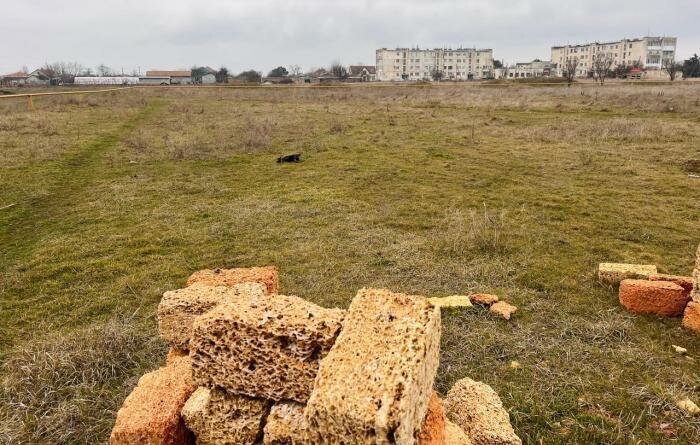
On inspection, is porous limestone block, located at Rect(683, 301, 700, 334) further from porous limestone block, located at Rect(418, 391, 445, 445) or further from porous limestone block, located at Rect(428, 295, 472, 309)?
porous limestone block, located at Rect(418, 391, 445, 445)

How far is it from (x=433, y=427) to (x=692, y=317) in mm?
3941

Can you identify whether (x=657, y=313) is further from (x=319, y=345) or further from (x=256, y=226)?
(x=256, y=226)

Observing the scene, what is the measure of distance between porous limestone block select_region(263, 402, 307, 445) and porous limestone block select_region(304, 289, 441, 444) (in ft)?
1.31

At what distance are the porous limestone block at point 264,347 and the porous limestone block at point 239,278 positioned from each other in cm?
132

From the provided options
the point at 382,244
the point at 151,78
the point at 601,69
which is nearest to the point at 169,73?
the point at 151,78

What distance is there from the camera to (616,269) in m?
5.98

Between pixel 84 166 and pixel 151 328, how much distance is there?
1028cm

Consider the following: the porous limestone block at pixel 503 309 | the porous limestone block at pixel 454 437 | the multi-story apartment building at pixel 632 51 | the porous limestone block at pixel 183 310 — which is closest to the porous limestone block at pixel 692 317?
the porous limestone block at pixel 503 309

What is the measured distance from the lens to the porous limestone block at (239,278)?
13.8ft

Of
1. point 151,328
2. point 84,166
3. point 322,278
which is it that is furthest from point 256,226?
point 84,166

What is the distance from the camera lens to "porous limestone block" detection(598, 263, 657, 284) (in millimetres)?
5828

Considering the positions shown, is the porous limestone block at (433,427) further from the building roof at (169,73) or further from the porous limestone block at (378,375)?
the building roof at (169,73)

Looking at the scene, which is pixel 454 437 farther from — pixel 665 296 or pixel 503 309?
pixel 665 296

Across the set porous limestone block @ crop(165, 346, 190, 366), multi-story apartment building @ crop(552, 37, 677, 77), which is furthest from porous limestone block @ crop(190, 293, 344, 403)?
multi-story apartment building @ crop(552, 37, 677, 77)
